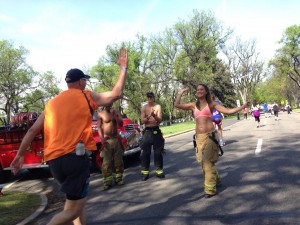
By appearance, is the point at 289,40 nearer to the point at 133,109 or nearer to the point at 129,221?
the point at 133,109

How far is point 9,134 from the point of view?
9195 millimetres

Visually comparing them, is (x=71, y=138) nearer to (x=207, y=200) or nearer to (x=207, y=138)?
(x=207, y=200)

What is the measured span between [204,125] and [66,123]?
10.6 feet

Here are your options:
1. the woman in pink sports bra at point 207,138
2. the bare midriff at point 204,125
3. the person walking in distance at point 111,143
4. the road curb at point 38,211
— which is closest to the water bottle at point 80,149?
the road curb at point 38,211

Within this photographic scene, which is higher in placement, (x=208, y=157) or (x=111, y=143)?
(x=111, y=143)

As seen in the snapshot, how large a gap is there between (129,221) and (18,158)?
2009 millimetres

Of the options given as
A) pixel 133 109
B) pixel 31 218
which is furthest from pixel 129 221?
Result: pixel 133 109

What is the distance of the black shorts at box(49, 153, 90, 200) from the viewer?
11.1 feet

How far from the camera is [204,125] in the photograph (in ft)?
20.0

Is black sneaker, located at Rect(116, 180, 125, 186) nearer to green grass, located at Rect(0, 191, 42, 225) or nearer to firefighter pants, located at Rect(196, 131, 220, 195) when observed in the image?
green grass, located at Rect(0, 191, 42, 225)

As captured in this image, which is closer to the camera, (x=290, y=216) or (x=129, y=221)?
(x=290, y=216)

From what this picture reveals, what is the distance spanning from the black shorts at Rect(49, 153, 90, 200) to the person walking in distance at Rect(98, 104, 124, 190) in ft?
13.3

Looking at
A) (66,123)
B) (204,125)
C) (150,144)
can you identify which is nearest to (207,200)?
(204,125)

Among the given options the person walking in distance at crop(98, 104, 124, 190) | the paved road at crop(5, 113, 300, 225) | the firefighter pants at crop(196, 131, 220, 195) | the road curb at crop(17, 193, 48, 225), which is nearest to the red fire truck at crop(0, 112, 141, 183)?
the paved road at crop(5, 113, 300, 225)
